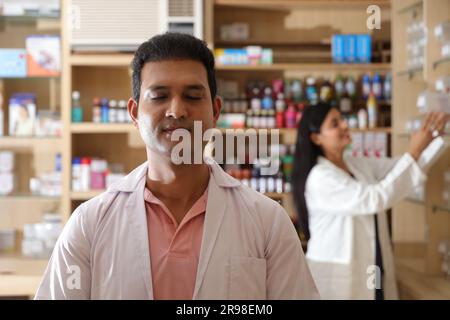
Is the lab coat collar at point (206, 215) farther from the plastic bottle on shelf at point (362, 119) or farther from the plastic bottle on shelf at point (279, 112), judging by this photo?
the plastic bottle on shelf at point (362, 119)

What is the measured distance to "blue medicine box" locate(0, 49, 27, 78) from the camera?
334 centimetres

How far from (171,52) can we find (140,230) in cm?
23

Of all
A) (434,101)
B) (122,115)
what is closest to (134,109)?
(434,101)

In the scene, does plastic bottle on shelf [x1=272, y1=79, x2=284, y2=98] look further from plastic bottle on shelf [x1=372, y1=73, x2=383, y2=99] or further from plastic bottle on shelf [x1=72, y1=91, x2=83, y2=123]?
plastic bottle on shelf [x1=72, y1=91, x2=83, y2=123]

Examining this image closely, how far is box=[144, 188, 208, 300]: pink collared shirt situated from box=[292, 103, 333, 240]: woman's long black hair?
1.54 metres

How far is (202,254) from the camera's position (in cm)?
80

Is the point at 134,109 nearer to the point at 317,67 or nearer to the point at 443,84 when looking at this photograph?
the point at 443,84

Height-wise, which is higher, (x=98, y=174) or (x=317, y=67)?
(x=317, y=67)

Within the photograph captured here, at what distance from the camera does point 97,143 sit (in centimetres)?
355

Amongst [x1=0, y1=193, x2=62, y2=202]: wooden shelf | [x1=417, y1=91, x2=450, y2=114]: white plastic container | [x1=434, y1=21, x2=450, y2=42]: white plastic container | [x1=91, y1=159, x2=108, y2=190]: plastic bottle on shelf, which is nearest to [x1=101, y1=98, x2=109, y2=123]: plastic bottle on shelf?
[x1=91, y1=159, x2=108, y2=190]: plastic bottle on shelf

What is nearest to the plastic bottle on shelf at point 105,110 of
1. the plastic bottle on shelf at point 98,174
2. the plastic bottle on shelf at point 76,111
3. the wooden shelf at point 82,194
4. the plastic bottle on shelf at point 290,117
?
the plastic bottle on shelf at point 76,111

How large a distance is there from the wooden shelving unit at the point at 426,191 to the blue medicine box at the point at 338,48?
1.12 ft

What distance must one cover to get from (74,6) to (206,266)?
2573 mm
